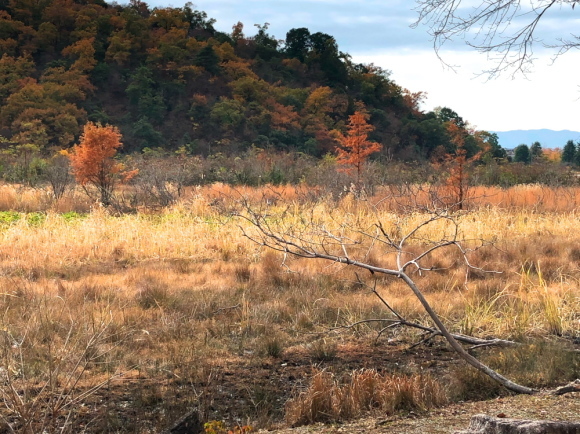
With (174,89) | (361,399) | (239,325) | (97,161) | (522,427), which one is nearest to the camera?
(522,427)

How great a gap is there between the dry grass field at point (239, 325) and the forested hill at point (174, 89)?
32.3m

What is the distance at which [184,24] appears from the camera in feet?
200

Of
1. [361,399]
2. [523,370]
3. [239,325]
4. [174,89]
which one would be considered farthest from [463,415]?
[174,89]

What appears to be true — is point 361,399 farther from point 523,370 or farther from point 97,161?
point 97,161

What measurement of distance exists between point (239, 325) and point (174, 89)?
46966 mm

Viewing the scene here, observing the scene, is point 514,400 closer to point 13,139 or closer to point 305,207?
point 305,207

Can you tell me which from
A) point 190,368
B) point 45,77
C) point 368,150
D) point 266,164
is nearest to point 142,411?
point 190,368

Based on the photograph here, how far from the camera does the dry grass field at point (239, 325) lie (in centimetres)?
379

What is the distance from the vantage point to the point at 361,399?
364cm

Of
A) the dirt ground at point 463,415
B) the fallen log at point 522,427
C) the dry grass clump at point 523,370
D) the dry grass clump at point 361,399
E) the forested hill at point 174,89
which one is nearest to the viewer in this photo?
the fallen log at point 522,427

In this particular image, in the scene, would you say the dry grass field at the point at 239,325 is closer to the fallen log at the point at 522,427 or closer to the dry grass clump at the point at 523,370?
the dry grass clump at the point at 523,370

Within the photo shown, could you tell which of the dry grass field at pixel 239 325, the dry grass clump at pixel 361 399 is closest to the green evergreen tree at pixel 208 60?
the dry grass field at pixel 239 325

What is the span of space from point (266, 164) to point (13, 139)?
21697 mm

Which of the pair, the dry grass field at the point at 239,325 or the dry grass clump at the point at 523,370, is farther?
the dry grass clump at the point at 523,370
